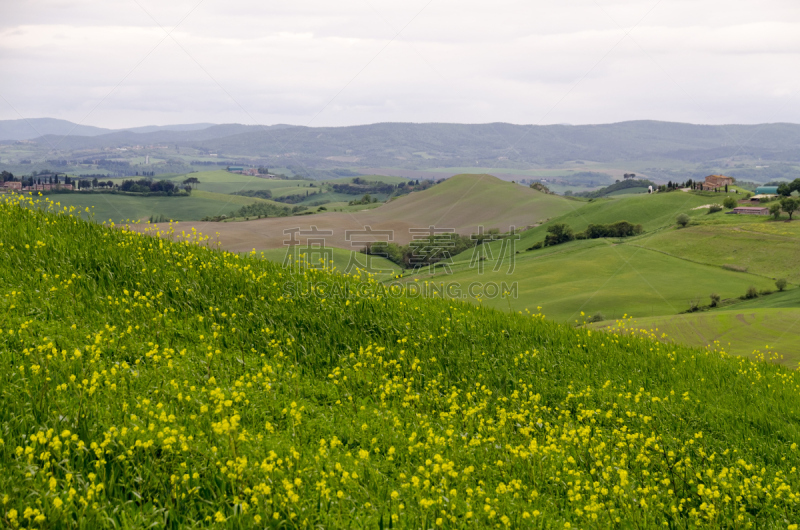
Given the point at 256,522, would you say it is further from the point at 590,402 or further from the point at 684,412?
the point at 684,412

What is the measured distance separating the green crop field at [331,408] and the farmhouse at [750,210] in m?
94.5

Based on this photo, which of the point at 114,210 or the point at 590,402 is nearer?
the point at 590,402

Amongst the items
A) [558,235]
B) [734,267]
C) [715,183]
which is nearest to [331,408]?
[734,267]

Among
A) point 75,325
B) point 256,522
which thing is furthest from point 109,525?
point 75,325

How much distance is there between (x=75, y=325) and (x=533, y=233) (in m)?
119

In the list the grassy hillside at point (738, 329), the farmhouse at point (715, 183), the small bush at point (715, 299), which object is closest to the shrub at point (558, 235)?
the small bush at point (715, 299)

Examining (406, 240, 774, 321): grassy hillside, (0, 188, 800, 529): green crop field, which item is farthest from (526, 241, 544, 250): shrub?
(0, 188, 800, 529): green crop field

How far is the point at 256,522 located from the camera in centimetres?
498

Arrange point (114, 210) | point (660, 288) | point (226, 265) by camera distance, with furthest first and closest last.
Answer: point (114, 210) → point (660, 288) → point (226, 265)

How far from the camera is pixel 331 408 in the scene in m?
7.94

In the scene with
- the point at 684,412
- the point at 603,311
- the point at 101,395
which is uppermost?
the point at 101,395

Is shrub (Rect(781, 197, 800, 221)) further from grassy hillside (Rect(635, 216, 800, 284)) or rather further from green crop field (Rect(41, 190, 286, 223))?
green crop field (Rect(41, 190, 286, 223))

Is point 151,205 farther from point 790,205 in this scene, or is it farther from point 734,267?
point 790,205

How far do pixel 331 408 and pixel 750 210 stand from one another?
106404 millimetres
